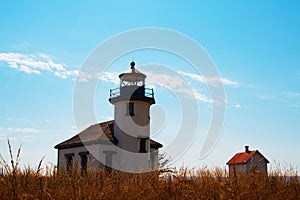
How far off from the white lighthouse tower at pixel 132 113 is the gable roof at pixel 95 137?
2.60 feet

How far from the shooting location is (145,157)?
83.4 feet

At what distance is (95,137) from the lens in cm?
2528

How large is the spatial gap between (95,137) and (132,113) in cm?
300

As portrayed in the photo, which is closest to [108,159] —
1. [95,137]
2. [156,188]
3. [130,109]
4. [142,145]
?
[95,137]

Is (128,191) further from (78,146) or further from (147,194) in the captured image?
(78,146)

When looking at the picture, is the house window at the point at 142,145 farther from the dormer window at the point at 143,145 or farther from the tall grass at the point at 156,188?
the tall grass at the point at 156,188

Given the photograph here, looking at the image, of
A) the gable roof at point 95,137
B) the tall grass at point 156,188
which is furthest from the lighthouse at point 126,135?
the tall grass at point 156,188

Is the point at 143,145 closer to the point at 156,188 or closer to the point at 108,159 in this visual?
the point at 108,159

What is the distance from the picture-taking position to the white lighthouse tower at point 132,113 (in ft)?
82.3

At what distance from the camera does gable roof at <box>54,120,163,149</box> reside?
2506 centimetres

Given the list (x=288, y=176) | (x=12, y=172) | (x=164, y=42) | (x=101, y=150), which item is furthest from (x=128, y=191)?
(x=101, y=150)

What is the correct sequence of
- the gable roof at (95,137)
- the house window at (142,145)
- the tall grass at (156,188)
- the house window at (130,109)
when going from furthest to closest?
the house window at (142,145)
the house window at (130,109)
the gable roof at (95,137)
the tall grass at (156,188)

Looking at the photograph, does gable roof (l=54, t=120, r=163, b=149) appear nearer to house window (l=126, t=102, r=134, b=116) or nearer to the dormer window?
the dormer window

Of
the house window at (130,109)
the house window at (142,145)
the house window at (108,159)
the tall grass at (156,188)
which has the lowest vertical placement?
the tall grass at (156,188)
